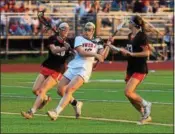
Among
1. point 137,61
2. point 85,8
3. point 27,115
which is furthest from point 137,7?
point 27,115

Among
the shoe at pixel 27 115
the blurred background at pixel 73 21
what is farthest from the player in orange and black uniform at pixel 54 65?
the blurred background at pixel 73 21

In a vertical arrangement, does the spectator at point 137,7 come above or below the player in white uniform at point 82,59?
above

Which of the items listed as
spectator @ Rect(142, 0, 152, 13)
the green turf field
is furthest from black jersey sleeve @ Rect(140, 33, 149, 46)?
spectator @ Rect(142, 0, 152, 13)

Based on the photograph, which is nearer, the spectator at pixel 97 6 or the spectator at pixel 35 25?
the spectator at pixel 35 25

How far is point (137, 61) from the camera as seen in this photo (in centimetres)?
1667

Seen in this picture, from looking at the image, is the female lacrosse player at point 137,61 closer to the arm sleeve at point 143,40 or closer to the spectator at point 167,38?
the arm sleeve at point 143,40

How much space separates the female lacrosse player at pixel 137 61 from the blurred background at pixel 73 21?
2045 cm

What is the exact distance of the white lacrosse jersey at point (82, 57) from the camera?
1681 centimetres

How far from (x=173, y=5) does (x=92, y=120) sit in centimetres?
2850

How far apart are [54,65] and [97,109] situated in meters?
1.83


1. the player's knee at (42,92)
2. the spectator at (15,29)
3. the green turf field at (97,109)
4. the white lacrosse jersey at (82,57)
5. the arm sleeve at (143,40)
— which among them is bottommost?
the green turf field at (97,109)

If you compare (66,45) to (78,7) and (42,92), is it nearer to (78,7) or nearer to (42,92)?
(42,92)

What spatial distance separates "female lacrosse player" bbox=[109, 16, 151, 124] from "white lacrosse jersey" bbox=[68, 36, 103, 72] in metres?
0.74

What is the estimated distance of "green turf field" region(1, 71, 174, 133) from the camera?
15133 millimetres
